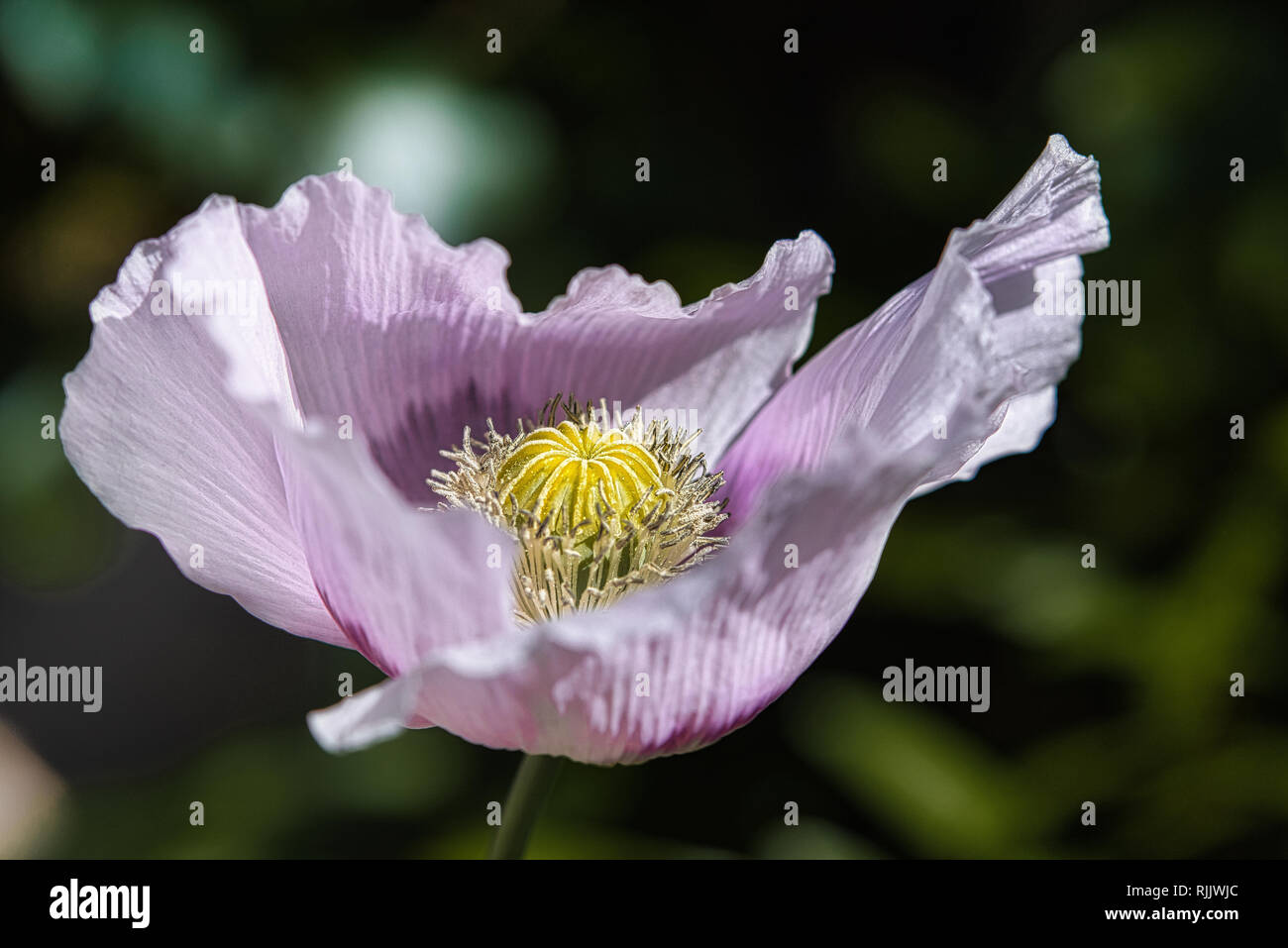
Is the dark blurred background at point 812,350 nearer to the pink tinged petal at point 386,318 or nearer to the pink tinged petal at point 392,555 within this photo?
the pink tinged petal at point 386,318

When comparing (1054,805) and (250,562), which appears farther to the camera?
(1054,805)

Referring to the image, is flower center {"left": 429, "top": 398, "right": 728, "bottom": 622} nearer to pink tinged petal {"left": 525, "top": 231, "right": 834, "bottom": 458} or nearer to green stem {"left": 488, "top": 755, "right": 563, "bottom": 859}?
pink tinged petal {"left": 525, "top": 231, "right": 834, "bottom": 458}

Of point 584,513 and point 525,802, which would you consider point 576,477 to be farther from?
point 525,802

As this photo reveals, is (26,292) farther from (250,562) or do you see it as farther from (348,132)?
→ (250,562)

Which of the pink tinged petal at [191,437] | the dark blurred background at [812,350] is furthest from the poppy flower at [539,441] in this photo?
the dark blurred background at [812,350]

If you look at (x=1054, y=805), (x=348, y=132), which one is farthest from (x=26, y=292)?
(x=1054, y=805)

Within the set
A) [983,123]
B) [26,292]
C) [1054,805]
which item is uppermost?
[983,123]
